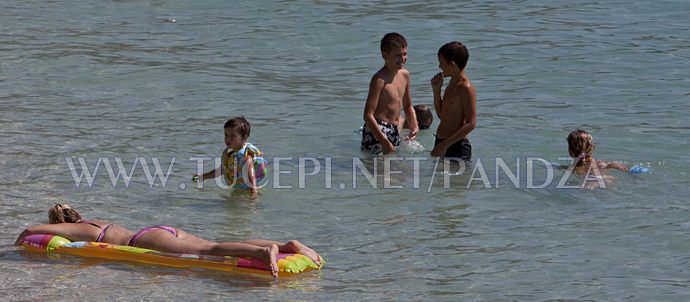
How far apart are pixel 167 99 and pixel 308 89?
1501mm

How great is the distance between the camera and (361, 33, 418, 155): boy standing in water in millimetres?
9039

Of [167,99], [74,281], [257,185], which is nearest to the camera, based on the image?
[74,281]

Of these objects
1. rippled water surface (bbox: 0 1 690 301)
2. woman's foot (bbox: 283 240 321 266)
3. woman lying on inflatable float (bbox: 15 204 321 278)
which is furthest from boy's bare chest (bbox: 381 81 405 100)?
woman's foot (bbox: 283 240 321 266)

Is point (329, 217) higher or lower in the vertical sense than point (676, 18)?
lower

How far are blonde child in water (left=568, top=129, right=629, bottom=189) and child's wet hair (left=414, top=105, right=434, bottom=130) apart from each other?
1.92 meters

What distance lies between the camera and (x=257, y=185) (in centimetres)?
842

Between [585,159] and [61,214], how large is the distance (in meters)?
3.98

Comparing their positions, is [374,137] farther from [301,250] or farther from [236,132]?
[301,250]

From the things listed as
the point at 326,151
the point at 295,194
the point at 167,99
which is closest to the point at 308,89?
the point at 167,99

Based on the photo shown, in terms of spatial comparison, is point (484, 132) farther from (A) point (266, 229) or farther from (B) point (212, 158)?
(A) point (266, 229)

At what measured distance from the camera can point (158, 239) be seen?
6852 mm

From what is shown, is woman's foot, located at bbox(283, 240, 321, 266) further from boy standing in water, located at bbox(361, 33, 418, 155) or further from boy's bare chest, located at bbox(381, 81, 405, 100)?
boy's bare chest, located at bbox(381, 81, 405, 100)

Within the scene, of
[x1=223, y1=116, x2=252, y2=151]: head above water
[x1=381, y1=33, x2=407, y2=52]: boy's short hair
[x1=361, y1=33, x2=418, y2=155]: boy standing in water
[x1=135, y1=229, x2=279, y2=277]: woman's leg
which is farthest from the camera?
[x1=361, y1=33, x2=418, y2=155]: boy standing in water

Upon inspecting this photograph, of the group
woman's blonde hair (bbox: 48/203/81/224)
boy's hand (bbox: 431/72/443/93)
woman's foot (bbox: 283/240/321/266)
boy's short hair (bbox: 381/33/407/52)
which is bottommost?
woman's foot (bbox: 283/240/321/266)
